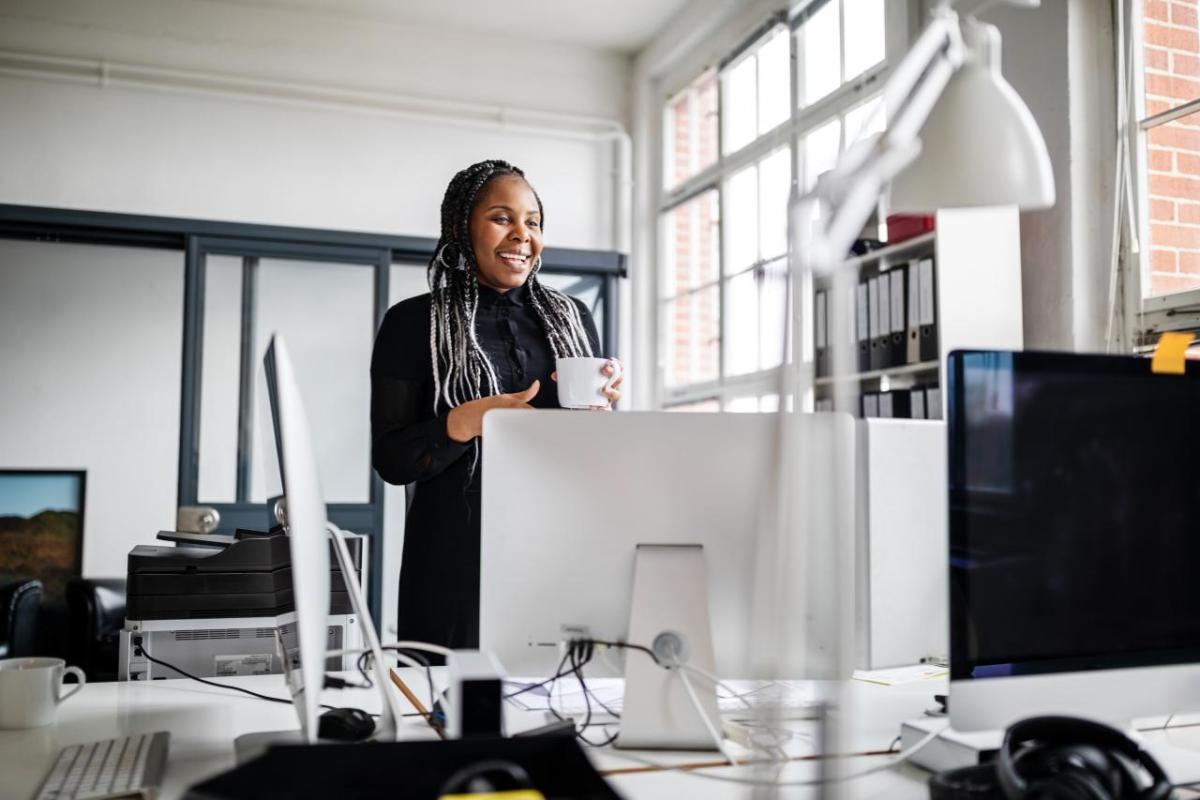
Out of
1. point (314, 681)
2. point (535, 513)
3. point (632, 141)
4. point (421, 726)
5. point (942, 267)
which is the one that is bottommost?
point (421, 726)

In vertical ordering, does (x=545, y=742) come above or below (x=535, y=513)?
below

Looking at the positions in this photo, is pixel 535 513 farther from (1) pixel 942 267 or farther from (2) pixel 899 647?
(1) pixel 942 267

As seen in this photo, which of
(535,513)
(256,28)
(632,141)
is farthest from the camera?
(632,141)

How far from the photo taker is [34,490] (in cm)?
472

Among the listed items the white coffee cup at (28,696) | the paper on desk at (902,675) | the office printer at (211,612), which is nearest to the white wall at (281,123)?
the office printer at (211,612)

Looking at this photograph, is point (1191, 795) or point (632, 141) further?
point (632, 141)

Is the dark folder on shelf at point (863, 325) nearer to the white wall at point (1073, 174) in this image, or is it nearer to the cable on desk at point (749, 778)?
the white wall at point (1073, 174)

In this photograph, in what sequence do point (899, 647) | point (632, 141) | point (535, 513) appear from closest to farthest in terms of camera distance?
point (535, 513) → point (899, 647) → point (632, 141)

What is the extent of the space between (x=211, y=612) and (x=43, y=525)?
360 cm

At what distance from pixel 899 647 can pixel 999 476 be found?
427 mm

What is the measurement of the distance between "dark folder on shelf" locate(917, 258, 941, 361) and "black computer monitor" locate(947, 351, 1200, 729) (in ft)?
5.21

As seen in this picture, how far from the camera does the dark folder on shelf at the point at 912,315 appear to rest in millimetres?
2799

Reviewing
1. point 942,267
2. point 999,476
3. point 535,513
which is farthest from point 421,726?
point 942,267

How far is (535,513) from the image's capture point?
1.24 metres
